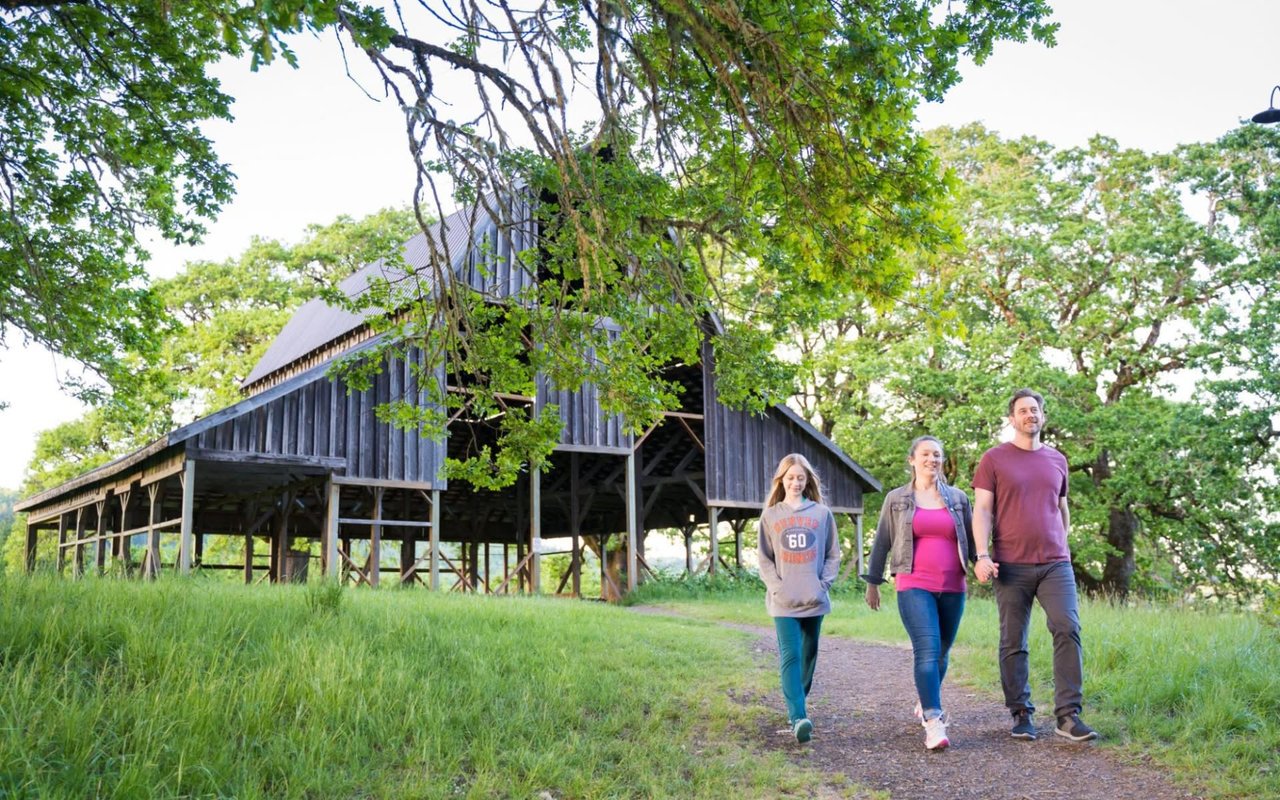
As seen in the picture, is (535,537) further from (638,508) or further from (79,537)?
(79,537)

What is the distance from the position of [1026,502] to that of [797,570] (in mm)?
1361

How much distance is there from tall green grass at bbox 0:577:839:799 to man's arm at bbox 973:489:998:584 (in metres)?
1.57

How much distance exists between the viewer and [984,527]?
5980mm

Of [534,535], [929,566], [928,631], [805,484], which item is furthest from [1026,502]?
[534,535]

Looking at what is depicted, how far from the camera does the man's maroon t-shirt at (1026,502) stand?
588cm

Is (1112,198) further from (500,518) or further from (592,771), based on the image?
(592,771)

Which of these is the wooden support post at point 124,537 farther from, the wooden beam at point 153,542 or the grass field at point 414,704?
the grass field at point 414,704

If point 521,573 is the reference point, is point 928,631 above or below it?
above

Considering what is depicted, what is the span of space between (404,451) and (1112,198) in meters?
17.3

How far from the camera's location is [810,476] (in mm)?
6496

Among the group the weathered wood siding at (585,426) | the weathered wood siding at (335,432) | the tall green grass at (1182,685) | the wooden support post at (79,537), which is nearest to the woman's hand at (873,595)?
the tall green grass at (1182,685)

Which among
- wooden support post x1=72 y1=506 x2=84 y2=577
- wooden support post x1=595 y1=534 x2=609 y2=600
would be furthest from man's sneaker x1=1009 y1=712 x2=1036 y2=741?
wooden support post x1=72 y1=506 x2=84 y2=577

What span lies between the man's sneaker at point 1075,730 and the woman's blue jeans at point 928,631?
69 cm

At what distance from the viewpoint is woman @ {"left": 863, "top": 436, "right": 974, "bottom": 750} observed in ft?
19.4
